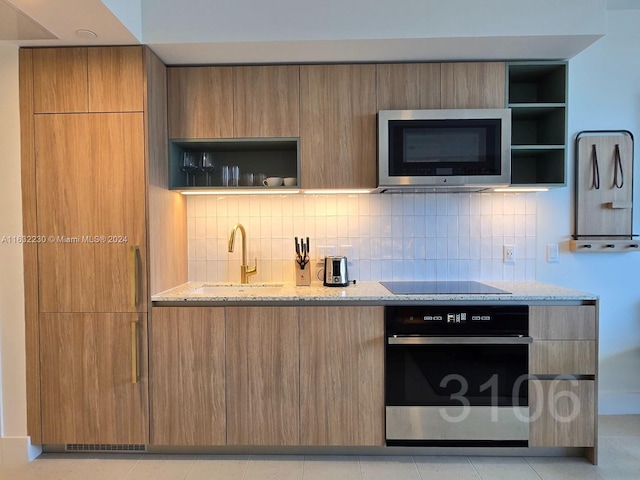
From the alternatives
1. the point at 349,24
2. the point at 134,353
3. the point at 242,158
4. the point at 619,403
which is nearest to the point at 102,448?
the point at 134,353

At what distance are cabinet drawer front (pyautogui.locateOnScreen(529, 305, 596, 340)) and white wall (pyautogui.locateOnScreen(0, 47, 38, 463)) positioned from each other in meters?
2.71

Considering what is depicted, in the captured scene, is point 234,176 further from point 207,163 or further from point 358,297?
point 358,297

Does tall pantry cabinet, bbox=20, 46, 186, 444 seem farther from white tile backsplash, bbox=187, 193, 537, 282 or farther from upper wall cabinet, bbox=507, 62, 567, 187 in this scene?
upper wall cabinet, bbox=507, 62, 567, 187

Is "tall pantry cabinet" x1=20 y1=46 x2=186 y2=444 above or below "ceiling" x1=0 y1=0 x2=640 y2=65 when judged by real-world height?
below

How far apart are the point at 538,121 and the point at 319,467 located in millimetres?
2479

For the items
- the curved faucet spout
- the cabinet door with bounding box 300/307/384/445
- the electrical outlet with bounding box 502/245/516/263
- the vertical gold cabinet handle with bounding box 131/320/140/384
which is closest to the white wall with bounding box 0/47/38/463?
the vertical gold cabinet handle with bounding box 131/320/140/384

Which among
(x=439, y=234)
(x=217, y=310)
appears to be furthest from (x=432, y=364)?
(x=217, y=310)

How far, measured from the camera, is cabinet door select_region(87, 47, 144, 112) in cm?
197

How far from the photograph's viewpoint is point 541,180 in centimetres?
241

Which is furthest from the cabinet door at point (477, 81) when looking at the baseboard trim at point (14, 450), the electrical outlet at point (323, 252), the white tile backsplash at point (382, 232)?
the baseboard trim at point (14, 450)

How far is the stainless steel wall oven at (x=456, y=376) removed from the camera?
1.97 m

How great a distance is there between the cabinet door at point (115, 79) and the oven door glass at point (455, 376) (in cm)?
189

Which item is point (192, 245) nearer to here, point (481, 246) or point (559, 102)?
point (481, 246)

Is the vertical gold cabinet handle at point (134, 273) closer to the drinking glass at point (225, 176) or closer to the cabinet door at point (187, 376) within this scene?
the cabinet door at point (187, 376)
